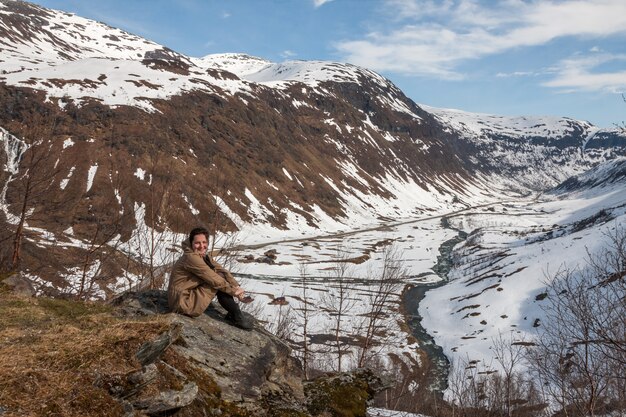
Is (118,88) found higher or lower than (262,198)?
higher

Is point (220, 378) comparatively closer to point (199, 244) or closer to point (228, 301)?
point (228, 301)

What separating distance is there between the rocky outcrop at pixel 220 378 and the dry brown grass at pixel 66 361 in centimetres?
31

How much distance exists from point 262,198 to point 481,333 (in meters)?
90.8

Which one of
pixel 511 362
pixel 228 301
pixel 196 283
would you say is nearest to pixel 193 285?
pixel 196 283

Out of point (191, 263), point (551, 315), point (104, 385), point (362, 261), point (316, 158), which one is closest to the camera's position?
point (104, 385)

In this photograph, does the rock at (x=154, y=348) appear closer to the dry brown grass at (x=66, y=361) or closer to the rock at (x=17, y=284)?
the dry brown grass at (x=66, y=361)

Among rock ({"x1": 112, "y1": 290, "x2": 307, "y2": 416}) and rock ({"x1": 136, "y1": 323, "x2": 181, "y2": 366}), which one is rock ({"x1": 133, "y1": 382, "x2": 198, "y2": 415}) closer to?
rock ({"x1": 112, "y1": 290, "x2": 307, "y2": 416})

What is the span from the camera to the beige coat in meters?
9.94

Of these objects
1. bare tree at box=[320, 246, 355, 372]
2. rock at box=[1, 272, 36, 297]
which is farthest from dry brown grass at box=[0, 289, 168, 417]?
bare tree at box=[320, 246, 355, 372]

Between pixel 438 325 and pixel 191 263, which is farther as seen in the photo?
pixel 438 325

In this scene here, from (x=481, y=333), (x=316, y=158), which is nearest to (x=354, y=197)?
(x=316, y=158)

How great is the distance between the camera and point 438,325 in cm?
6078

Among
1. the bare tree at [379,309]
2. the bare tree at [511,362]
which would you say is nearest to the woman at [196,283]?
the bare tree at [379,309]

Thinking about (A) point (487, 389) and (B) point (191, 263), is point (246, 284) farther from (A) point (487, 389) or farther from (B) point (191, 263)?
(B) point (191, 263)
